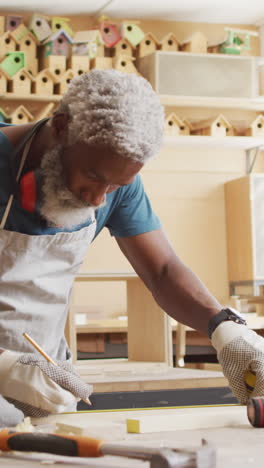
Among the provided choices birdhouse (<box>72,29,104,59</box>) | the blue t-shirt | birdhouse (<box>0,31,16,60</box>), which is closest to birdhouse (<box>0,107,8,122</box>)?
birdhouse (<box>0,31,16,60</box>)

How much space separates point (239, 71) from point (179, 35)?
2.12ft

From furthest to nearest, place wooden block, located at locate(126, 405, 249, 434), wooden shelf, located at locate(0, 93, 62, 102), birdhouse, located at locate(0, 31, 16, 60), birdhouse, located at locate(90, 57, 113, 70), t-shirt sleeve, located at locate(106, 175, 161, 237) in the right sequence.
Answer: birdhouse, located at locate(90, 57, 113, 70)
birdhouse, located at locate(0, 31, 16, 60)
wooden shelf, located at locate(0, 93, 62, 102)
t-shirt sleeve, located at locate(106, 175, 161, 237)
wooden block, located at locate(126, 405, 249, 434)

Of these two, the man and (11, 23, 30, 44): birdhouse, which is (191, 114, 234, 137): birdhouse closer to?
(11, 23, 30, 44): birdhouse

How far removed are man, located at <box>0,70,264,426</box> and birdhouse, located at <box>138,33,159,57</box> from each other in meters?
4.15

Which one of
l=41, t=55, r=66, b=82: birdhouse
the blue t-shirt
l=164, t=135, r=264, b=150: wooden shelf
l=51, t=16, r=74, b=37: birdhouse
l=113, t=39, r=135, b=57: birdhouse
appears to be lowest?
the blue t-shirt

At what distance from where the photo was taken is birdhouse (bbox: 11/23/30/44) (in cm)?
563

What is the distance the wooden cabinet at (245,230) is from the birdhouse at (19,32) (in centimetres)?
209

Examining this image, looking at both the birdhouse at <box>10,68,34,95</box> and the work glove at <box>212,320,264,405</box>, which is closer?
the work glove at <box>212,320,264,405</box>

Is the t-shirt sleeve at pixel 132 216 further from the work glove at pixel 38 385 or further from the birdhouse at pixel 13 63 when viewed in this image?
the birdhouse at pixel 13 63

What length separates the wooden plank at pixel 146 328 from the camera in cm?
338

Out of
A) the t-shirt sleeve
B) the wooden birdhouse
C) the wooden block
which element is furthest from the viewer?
the wooden birdhouse

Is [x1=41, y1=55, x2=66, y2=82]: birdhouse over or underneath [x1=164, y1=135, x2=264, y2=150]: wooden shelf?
over

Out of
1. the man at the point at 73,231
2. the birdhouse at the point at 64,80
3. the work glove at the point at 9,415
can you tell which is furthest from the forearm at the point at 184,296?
the birdhouse at the point at 64,80

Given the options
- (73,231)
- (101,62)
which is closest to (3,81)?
(101,62)
